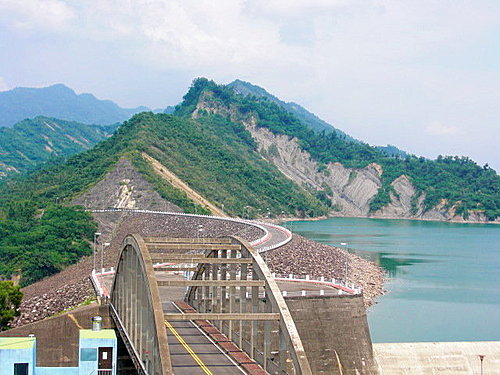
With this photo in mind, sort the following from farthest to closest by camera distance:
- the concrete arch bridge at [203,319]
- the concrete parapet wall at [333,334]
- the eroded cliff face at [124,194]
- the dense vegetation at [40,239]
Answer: the eroded cliff face at [124,194]
the dense vegetation at [40,239]
the concrete parapet wall at [333,334]
the concrete arch bridge at [203,319]

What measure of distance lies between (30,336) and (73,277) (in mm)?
38097

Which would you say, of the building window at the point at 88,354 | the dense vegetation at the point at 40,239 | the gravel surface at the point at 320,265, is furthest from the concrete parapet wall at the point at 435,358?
the dense vegetation at the point at 40,239

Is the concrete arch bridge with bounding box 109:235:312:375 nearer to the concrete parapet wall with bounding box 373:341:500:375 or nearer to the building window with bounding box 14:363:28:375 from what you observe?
the building window with bounding box 14:363:28:375

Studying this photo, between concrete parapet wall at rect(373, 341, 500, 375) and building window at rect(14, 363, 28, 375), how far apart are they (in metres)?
21.3

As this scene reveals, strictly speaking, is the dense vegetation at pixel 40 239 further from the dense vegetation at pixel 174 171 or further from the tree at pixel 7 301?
the tree at pixel 7 301

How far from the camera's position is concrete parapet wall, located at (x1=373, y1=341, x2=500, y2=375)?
45156 mm

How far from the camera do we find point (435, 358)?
46188 mm

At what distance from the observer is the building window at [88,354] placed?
105 feet

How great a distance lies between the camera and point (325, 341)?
41.5 m

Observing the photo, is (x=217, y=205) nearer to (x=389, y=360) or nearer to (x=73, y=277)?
(x=73, y=277)

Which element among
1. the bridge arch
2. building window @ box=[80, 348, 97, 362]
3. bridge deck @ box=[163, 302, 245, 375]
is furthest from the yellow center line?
building window @ box=[80, 348, 97, 362]

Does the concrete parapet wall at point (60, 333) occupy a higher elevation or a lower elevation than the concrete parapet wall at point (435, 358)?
higher

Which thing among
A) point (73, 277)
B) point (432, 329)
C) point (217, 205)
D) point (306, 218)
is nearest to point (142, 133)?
point (217, 205)

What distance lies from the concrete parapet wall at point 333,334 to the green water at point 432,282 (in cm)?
1300
